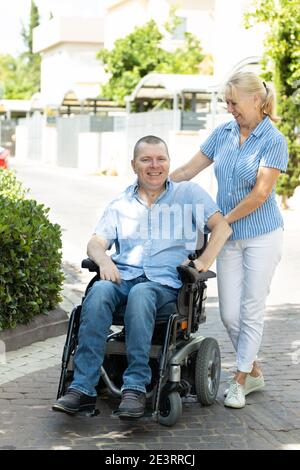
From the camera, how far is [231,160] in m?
5.39

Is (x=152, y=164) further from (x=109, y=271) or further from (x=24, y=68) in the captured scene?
(x=24, y=68)

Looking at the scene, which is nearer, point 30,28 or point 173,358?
point 173,358

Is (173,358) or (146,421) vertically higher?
(173,358)

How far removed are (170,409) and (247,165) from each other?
1.43 meters

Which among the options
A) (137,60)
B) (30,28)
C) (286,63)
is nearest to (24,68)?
(30,28)

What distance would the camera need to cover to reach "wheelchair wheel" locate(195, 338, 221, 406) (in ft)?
17.3

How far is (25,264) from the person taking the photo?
6.77m

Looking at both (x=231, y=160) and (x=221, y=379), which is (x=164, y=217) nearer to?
(x=231, y=160)

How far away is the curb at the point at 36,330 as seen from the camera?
21.8ft

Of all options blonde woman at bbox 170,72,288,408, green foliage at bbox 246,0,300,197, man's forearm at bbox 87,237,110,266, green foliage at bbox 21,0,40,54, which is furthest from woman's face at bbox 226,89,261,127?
green foliage at bbox 21,0,40,54

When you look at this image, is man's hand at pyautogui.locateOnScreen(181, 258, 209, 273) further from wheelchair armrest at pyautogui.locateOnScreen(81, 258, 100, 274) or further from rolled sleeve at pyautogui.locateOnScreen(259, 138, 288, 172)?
rolled sleeve at pyautogui.locateOnScreen(259, 138, 288, 172)

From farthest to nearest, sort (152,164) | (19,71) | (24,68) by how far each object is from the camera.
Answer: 1. (24,68)
2. (19,71)
3. (152,164)

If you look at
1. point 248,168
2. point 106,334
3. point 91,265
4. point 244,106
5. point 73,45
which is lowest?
point 106,334
